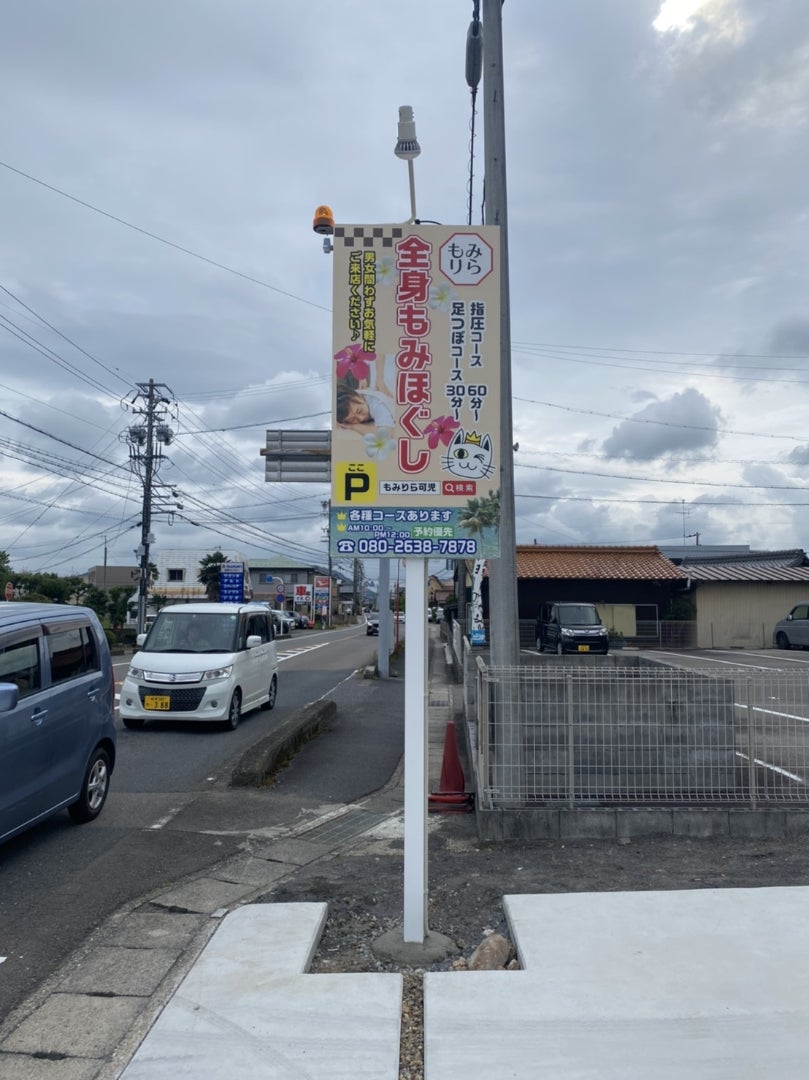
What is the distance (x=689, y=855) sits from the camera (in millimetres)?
6523

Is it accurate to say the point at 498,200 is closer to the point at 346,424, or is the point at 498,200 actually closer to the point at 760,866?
the point at 346,424

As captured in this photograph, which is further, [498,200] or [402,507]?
[498,200]

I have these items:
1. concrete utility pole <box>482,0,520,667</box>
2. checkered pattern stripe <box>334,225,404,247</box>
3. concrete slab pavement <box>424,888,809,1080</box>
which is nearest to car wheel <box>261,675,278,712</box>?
concrete utility pole <box>482,0,520,667</box>

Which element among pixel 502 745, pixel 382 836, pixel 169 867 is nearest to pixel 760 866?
pixel 502 745

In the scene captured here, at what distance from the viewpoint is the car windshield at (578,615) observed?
93.8 feet

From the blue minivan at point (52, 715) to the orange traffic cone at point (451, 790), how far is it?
9.50 feet

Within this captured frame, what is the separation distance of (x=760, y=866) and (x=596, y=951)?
2.19m

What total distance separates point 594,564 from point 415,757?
3300 centimetres

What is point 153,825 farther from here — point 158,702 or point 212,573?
point 212,573

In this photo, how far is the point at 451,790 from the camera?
8.31 metres

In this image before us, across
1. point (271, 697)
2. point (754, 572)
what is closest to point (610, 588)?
point (754, 572)

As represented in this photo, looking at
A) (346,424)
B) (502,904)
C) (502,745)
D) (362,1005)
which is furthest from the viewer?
(502,745)

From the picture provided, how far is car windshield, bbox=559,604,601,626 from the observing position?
28.6 metres

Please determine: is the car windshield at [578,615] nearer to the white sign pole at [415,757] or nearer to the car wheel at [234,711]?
the car wheel at [234,711]
